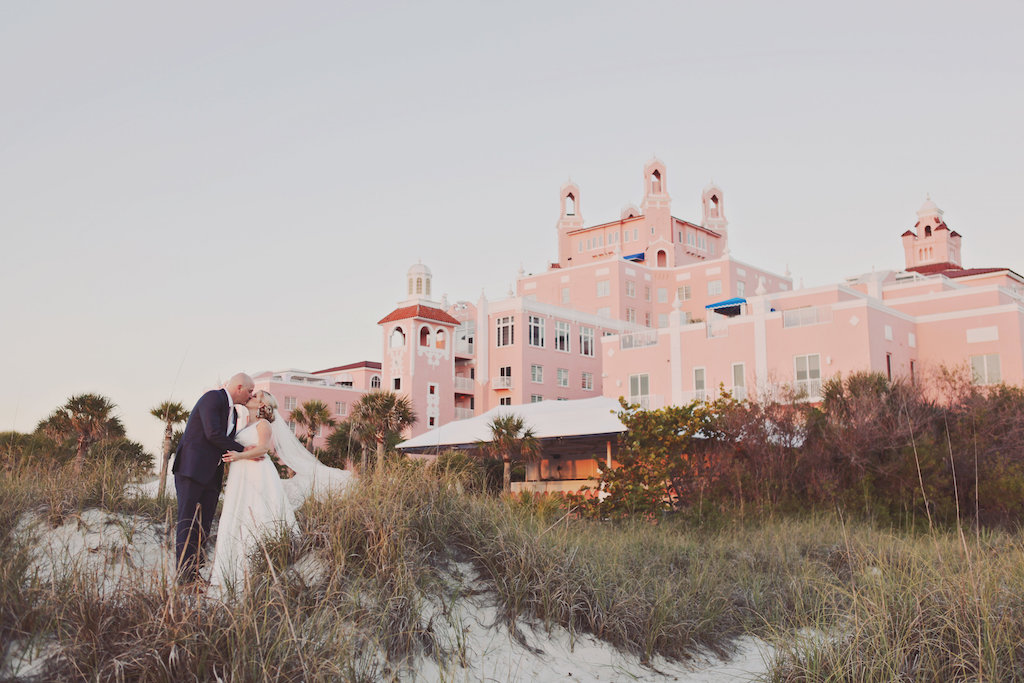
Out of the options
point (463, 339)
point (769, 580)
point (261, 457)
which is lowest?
point (769, 580)

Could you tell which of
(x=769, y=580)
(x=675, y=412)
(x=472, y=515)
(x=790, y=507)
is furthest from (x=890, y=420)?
(x=472, y=515)

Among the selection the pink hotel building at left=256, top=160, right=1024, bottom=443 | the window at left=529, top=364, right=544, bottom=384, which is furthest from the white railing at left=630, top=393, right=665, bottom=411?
the window at left=529, top=364, right=544, bottom=384

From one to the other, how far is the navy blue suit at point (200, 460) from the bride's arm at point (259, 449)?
0.09m

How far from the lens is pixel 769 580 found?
35.6 ft

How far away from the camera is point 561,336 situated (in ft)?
183

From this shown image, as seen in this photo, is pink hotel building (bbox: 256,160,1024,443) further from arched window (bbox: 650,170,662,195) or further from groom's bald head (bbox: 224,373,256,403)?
groom's bald head (bbox: 224,373,256,403)

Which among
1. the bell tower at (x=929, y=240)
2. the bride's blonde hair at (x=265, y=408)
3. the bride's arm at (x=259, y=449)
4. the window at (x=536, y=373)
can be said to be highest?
the bell tower at (x=929, y=240)

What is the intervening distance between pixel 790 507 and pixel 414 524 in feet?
40.7

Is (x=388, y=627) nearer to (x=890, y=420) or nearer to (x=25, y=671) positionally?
(x=25, y=671)

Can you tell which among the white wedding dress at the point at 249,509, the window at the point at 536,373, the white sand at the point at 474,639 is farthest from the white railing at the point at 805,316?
the white wedding dress at the point at 249,509

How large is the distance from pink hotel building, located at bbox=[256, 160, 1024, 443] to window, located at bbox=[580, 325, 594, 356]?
0.24 feet

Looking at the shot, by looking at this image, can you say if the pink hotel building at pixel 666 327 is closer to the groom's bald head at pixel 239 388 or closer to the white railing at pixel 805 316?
the white railing at pixel 805 316

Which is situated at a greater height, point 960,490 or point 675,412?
point 675,412

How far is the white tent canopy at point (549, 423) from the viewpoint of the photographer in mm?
23281
